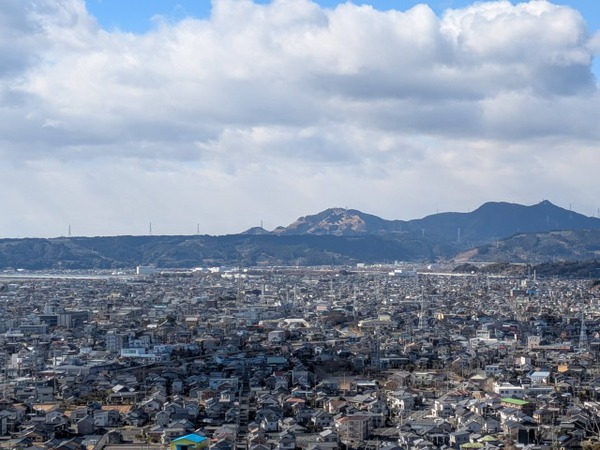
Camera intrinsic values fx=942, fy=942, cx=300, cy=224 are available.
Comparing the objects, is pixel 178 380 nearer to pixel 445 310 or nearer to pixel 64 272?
pixel 445 310

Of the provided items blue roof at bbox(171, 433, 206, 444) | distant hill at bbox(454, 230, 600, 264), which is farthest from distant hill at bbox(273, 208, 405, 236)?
blue roof at bbox(171, 433, 206, 444)

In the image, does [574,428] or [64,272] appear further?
[64,272]

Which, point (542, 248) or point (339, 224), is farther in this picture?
point (339, 224)

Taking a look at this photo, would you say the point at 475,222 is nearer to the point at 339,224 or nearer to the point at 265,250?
the point at 339,224

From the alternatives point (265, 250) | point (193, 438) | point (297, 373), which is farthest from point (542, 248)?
point (193, 438)

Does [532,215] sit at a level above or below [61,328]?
above

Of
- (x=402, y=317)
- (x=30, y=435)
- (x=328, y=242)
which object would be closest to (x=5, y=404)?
(x=30, y=435)

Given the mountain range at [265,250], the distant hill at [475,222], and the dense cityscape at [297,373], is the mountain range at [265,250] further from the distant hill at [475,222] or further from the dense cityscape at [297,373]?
the dense cityscape at [297,373]

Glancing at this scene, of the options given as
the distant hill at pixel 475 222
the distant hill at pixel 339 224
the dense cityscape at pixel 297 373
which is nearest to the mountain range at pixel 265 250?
the distant hill at pixel 339 224
